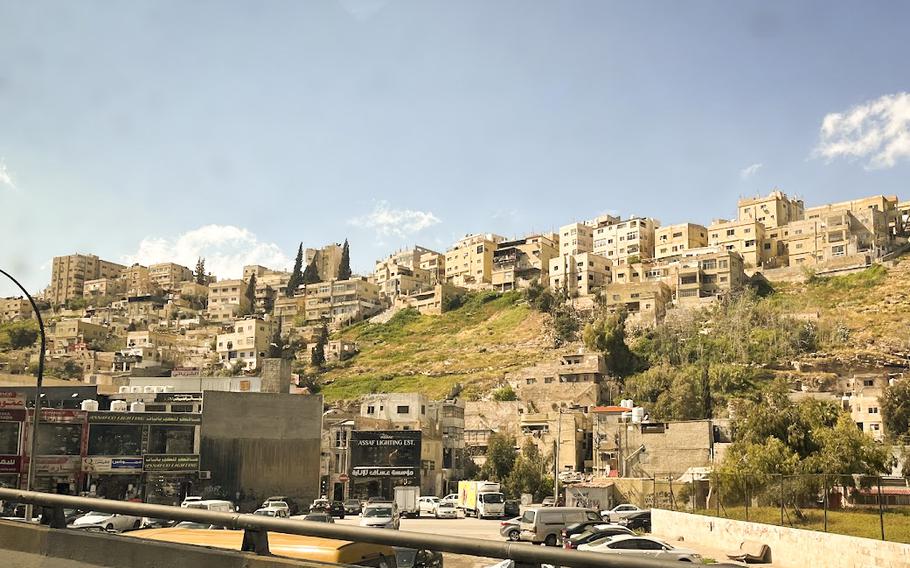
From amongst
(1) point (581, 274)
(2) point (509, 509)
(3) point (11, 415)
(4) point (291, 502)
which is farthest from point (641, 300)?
(3) point (11, 415)

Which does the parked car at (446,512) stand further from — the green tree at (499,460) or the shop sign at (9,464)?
the shop sign at (9,464)

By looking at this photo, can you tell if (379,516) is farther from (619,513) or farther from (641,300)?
(641,300)

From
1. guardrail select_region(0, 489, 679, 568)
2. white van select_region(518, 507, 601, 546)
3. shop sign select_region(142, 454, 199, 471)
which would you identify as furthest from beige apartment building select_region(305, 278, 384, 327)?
guardrail select_region(0, 489, 679, 568)

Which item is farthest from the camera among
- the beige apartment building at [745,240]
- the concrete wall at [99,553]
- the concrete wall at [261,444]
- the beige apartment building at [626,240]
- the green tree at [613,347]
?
the beige apartment building at [626,240]

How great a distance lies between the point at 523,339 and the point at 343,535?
111m

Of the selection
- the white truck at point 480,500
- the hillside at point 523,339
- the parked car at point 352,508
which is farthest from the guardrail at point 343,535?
the hillside at point 523,339

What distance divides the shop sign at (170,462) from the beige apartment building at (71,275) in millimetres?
144005

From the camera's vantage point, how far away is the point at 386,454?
61.8m

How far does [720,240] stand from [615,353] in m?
40.2

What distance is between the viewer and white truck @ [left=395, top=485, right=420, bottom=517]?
1969 inches

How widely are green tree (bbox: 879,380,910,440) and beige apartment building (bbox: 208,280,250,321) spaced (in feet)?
402

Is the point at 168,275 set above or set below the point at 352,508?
above

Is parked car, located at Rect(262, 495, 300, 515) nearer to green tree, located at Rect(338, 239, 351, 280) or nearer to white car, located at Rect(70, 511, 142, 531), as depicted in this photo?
white car, located at Rect(70, 511, 142, 531)

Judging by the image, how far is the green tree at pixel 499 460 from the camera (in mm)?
68250
